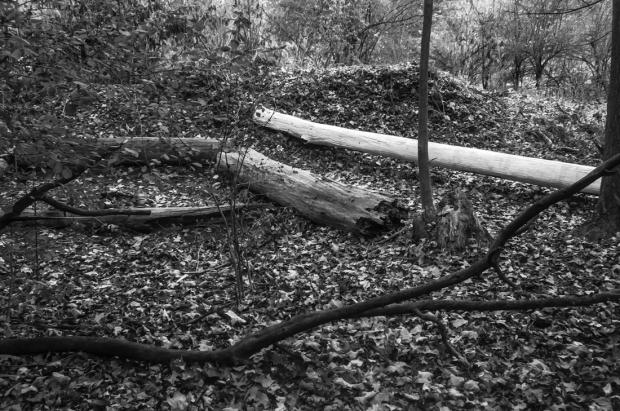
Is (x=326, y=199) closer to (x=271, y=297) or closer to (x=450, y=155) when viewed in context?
(x=271, y=297)

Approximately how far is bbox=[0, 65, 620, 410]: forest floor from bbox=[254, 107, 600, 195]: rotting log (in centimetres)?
30

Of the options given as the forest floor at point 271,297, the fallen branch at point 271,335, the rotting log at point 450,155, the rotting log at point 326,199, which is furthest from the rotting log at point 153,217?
the fallen branch at point 271,335

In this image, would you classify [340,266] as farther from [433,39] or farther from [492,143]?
[433,39]

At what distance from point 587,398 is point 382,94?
705 centimetres

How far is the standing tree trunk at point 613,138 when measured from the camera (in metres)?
4.86

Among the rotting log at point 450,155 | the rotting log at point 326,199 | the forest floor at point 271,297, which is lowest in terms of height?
the forest floor at point 271,297

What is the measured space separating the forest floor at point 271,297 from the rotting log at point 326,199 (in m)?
0.17

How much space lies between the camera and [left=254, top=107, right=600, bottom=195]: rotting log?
6285 millimetres

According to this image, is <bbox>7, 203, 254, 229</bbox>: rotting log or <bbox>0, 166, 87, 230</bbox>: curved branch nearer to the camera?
<bbox>0, 166, 87, 230</bbox>: curved branch

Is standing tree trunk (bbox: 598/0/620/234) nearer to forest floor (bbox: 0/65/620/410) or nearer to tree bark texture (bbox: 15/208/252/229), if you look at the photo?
forest floor (bbox: 0/65/620/410)

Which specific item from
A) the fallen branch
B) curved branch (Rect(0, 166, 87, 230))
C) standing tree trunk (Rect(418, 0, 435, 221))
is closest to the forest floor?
the fallen branch

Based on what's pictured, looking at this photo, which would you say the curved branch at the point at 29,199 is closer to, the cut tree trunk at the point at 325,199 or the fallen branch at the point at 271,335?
the fallen branch at the point at 271,335

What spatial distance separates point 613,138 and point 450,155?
7.92 ft

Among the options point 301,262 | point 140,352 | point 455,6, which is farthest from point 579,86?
point 140,352
